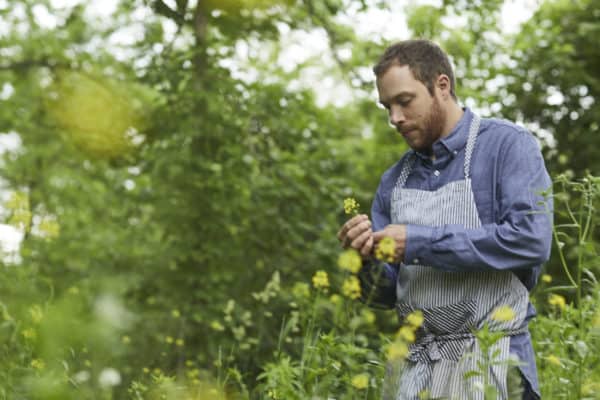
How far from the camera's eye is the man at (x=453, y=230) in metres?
1.81

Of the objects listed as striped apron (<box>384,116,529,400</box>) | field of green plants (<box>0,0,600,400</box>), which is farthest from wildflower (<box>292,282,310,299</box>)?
striped apron (<box>384,116,529,400</box>)

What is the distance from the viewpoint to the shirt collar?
205cm

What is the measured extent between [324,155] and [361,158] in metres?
1.29

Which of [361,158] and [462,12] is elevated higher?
[462,12]

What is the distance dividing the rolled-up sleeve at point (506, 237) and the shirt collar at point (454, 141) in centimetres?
19

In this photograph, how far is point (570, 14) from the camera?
25.0ft

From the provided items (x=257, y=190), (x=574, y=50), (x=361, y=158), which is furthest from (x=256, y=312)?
(x=574, y=50)

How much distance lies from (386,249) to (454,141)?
44cm

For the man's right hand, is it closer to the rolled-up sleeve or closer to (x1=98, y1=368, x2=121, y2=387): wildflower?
the rolled-up sleeve

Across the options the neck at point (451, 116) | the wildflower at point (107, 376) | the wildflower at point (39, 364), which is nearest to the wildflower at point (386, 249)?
the neck at point (451, 116)

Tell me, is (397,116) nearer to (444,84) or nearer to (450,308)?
(444,84)

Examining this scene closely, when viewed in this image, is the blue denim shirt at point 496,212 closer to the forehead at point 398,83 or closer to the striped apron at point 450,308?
the striped apron at point 450,308

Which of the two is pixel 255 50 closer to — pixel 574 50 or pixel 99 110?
pixel 99 110

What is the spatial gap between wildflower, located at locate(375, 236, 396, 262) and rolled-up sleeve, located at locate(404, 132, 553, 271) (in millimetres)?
41
